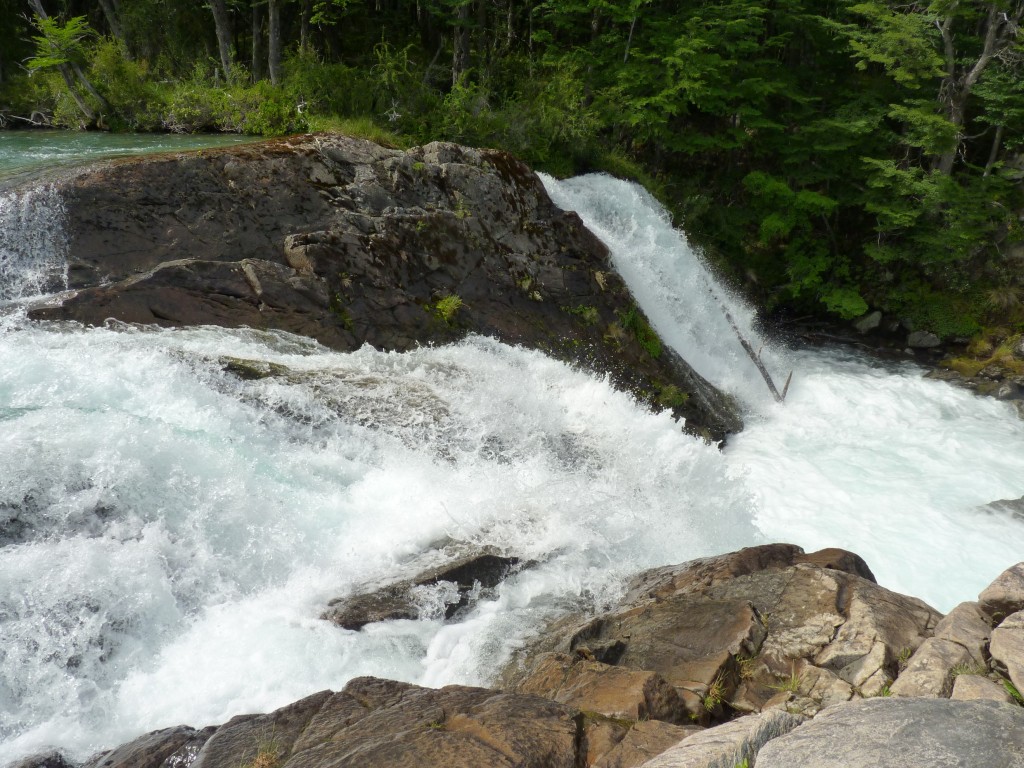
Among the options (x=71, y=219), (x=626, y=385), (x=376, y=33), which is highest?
(x=376, y=33)

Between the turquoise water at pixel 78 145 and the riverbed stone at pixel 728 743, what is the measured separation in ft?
29.0

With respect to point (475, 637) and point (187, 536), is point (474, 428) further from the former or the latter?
point (187, 536)

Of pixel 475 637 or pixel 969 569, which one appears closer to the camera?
pixel 475 637

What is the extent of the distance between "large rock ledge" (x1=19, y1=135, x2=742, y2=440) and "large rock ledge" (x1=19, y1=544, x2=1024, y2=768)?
476cm

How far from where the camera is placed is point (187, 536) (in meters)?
5.04

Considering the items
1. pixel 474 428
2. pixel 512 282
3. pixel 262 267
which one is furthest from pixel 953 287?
pixel 262 267

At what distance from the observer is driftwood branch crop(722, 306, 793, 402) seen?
469 inches

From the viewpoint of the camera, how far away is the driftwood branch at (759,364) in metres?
11.9

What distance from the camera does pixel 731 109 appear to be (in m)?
14.2

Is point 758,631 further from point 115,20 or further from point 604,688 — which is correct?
point 115,20

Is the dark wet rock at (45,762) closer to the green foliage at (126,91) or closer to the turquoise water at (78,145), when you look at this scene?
the turquoise water at (78,145)

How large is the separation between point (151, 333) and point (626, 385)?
19.4 feet

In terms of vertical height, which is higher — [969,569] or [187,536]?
[187,536]

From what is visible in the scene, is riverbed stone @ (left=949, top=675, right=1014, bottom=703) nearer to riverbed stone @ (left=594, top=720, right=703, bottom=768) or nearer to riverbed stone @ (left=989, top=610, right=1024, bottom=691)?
riverbed stone @ (left=989, top=610, right=1024, bottom=691)
